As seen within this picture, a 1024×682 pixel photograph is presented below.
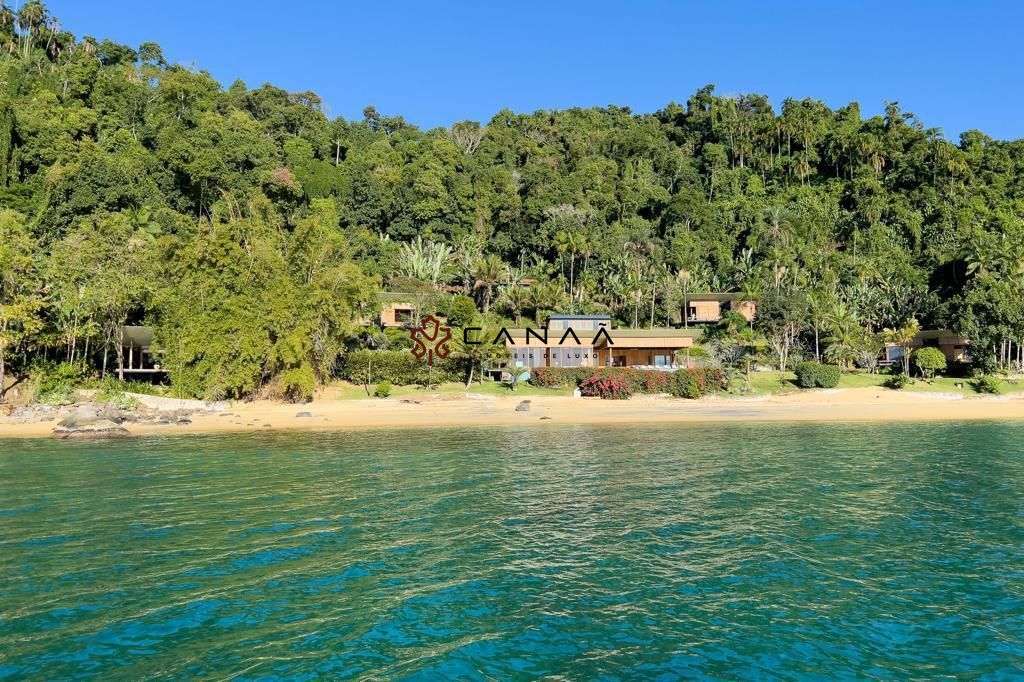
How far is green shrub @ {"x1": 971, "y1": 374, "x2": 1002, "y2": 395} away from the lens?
48.6 m

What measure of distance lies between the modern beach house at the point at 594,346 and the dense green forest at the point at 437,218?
10.4 metres

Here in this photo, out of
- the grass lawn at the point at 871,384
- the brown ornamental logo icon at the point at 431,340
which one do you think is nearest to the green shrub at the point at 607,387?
the grass lawn at the point at 871,384

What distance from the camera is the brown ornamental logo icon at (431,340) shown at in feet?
163

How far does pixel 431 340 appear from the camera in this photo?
51.8 m

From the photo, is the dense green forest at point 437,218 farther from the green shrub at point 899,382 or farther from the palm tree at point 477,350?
the palm tree at point 477,350

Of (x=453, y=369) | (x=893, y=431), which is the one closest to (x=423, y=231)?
(x=453, y=369)

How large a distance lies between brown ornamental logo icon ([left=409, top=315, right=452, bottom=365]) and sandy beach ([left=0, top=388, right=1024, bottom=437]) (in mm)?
4905

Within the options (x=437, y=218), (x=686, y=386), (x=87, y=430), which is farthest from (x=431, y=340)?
(x=437, y=218)

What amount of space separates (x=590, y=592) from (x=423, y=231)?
323 ft

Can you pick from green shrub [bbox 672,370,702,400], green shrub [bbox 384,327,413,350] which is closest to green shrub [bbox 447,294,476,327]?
green shrub [bbox 384,327,413,350]

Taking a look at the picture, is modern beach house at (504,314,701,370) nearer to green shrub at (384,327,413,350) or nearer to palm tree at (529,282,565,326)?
green shrub at (384,327,413,350)

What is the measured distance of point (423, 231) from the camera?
10594 centimetres

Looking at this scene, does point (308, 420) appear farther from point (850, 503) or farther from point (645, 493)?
point (850, 503)

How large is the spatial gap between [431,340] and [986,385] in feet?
133
